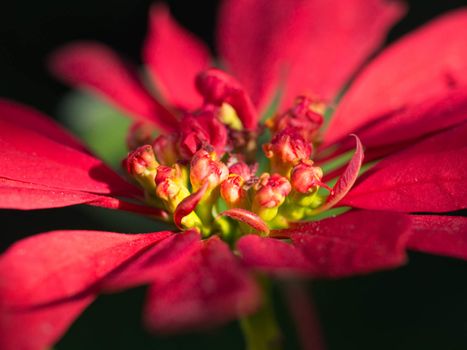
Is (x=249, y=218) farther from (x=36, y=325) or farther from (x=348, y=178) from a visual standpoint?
(x=36, y=325)

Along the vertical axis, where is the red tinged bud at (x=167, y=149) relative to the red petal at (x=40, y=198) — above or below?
above

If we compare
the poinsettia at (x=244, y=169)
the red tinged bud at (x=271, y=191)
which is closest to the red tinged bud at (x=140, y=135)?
A: the poinsettia at (x=244, y=169)

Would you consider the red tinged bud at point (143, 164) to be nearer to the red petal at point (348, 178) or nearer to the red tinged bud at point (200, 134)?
the red tinged bud at point (200, 134)

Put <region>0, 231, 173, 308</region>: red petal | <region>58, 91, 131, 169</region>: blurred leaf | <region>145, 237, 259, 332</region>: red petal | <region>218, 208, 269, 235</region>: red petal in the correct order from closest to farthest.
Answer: <region>145, 237, 259, 332</region>: red petal
<region>0, 231, 173, 308</region>: red petal
<region>218, 208, 269, 235</region>: red petal
<region>58, 91, 131, 169</region>: blurred leaf

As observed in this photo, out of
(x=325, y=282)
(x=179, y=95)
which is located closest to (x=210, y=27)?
(x=325, y=282)

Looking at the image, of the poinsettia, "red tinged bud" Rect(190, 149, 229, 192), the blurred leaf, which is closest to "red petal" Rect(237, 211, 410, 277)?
the poinsettia

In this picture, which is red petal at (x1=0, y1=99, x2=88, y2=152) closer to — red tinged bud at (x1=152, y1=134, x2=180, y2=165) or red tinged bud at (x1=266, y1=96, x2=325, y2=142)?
red tinged bud at (x1=152, y1=134, x2=180, y2=165)
